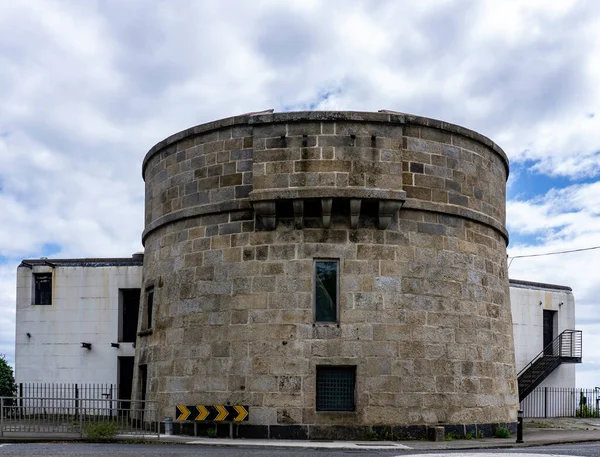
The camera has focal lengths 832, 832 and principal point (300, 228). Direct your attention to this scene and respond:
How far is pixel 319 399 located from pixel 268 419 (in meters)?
1.27

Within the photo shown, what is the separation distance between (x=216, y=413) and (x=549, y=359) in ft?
61.0

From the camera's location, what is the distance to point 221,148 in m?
20.8

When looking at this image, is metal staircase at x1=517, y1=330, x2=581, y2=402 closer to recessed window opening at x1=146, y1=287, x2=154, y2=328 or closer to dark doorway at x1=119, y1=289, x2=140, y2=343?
dark doorway at x1=119, y1=289, x2=140, y2=343

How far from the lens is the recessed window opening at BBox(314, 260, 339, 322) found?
1977 centimetres

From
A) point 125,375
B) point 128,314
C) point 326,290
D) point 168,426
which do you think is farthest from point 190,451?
point 128,314

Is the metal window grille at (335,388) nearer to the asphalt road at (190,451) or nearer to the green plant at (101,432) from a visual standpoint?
the asphalt road at (190,451)

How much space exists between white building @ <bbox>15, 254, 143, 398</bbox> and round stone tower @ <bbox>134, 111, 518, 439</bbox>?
846cm

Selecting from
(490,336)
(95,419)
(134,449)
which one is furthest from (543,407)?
(134,449)

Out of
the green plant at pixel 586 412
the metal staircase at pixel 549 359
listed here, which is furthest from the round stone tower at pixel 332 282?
the green plant at pixel 586 412

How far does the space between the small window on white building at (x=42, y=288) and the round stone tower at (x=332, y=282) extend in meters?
10.5

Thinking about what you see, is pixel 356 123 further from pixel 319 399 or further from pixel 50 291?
pixel 50 291

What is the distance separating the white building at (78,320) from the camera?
2936 centimetres

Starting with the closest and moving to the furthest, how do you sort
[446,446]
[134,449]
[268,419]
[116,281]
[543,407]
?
[134,449], [446,446], [268,419], [116,281], [543,407]

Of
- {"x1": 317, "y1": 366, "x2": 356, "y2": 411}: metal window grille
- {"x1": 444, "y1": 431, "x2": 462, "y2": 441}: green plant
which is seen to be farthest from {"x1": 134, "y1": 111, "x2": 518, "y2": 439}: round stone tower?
{"x1": 444, "y1": 431, "x2": 462, "y2": 441}: green plant
